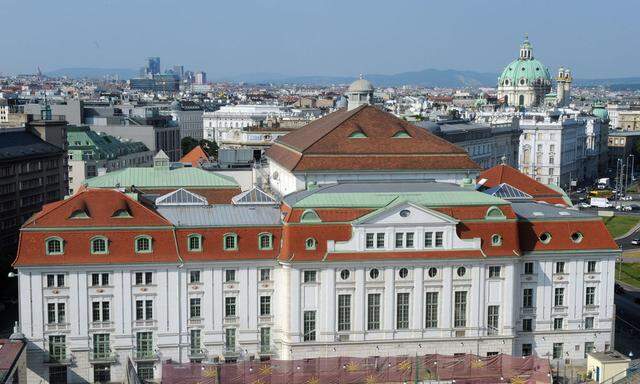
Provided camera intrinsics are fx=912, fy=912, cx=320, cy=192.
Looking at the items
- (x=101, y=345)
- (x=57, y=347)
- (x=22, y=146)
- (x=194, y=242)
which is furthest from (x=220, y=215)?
(x=22, y=146)

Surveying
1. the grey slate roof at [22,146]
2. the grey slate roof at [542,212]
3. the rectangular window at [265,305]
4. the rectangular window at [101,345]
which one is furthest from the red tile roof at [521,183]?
the grey slate roof at [22,146]

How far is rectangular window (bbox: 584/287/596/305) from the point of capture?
249ft

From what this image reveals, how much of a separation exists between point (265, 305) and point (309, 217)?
8.03 m

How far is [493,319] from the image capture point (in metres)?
73.3

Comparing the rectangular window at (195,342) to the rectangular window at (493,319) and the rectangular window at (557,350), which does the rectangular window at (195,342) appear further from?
the rectangular window at (557,350)

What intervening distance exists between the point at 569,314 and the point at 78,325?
130 ft

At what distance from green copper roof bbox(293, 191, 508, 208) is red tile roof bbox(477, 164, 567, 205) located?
74.3 ft

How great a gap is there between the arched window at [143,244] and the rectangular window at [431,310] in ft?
72.8

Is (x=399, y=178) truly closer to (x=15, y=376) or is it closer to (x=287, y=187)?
(x=287, y=187)

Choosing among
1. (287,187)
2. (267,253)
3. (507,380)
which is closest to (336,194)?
(267,253)

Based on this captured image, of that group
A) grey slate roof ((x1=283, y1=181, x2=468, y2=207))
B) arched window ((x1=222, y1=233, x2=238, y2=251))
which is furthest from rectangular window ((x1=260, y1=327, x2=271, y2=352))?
grey slate roof ((x1=283, y1=181, x2=468, y2=207))

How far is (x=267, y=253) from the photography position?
7206 cm

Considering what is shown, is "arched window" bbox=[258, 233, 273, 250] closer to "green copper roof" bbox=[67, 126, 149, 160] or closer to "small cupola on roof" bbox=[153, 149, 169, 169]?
"small cupola on roof" bbox=[153, 149, 169, 169]

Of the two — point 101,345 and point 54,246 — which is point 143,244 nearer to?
point 54,246
